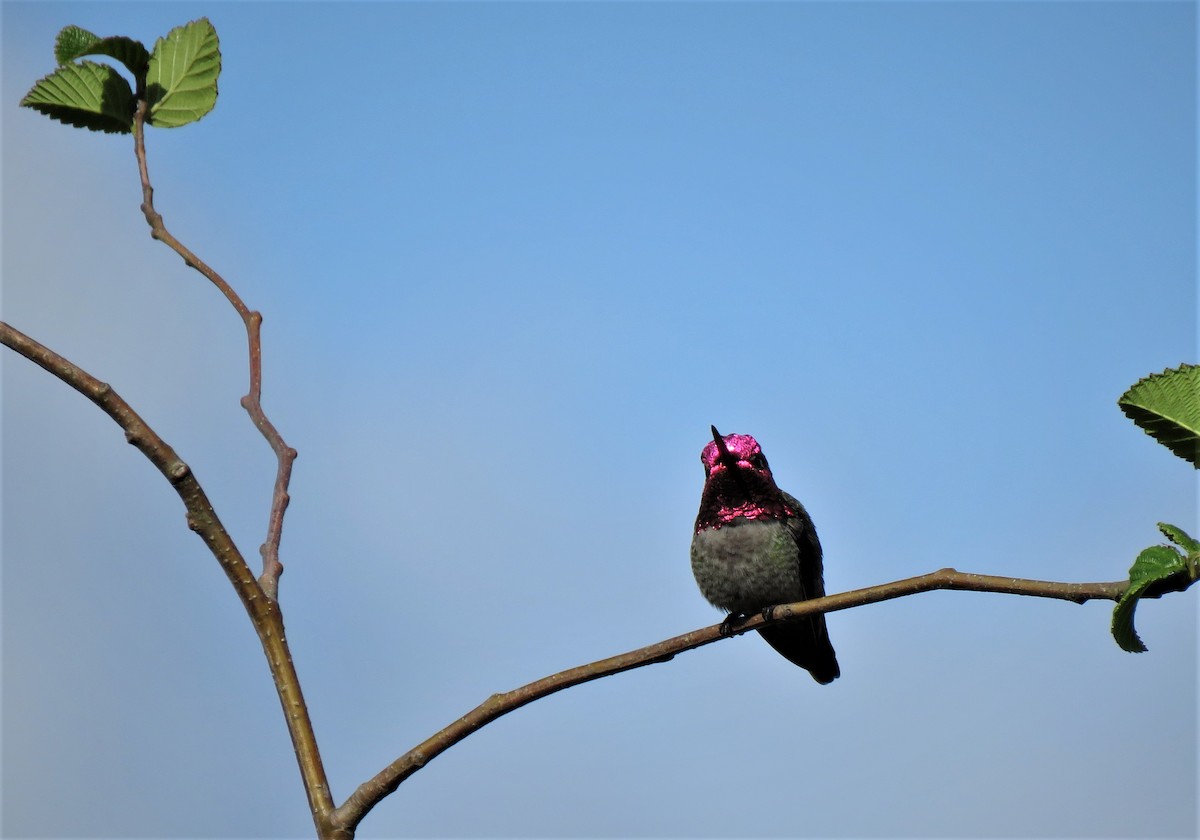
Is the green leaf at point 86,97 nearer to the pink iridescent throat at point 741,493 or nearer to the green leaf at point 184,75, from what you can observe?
the green leaf at point 184,75

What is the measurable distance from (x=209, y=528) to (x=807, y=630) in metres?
4.69

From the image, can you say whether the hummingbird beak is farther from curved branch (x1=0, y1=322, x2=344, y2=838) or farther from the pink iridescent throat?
curved branch (x1=0, y1=322, x2=344, y2=838)

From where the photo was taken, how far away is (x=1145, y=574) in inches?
74.3

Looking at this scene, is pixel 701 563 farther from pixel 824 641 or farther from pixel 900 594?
pixel 900 594

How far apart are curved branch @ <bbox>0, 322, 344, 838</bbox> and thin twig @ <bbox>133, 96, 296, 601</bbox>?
8 cm

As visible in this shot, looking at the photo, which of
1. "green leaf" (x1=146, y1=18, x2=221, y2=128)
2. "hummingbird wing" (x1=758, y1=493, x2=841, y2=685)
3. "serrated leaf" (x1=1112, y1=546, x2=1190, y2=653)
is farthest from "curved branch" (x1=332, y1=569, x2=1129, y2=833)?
"hummingbird wing" (x1=758, y1=493, x2=841, y2=685)

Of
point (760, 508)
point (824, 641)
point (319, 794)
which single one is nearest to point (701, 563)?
point (760, 508)

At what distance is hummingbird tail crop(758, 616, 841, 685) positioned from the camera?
6273 millimetres

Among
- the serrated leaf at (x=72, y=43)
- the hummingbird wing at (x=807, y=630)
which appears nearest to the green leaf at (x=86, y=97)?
the serrated leaf at (x=72, y=43)

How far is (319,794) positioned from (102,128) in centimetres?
173

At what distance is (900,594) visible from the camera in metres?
2.10

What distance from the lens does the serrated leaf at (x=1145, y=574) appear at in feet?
6.18

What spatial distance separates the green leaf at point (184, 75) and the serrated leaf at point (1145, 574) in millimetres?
2255

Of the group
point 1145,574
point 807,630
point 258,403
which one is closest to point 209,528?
point 258,403
